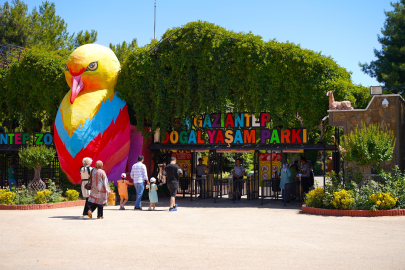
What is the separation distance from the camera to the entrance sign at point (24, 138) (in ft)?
76.4

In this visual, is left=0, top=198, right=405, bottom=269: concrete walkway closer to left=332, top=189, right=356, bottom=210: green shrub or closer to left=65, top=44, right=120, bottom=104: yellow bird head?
left=332, top=189, right=356, bottom=210: green shrub

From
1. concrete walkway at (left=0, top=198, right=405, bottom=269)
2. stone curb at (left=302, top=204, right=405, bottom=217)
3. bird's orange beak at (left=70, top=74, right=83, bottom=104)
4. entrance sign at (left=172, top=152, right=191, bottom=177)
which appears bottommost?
concrete walkway at (left=0, top=198, right=405, bottom=269)

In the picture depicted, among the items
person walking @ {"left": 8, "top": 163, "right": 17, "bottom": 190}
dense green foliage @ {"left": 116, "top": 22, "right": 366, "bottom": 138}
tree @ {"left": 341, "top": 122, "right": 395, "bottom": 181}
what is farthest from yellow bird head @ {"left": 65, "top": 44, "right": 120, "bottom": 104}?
tree @ {"left": 341, "top": 122, "right": 395, "bottom": 181}

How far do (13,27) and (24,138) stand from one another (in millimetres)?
15270

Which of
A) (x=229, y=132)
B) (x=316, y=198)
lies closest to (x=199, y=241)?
(x=316, y=198)

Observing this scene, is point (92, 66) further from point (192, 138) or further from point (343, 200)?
point (343, 200)

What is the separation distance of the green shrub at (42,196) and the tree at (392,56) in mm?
25149

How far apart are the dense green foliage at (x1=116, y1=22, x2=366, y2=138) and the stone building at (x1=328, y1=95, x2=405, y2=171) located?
1.41m

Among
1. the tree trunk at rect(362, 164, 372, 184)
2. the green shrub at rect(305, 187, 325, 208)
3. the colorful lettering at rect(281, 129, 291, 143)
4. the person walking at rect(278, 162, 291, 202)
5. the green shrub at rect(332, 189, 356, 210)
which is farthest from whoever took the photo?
the colorful lettering at rect(281, 129, 291, 143)

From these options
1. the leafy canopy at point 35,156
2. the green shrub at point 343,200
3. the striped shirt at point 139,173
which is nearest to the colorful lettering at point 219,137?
the striped shirt at point 139,173

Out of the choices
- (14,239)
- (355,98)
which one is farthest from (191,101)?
(14,239)

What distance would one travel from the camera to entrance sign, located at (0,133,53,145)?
23.3 metres

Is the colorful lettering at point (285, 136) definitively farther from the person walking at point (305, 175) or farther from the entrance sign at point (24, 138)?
Result: the entrance sign at point (24, 138)

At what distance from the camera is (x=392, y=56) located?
3362 cm
